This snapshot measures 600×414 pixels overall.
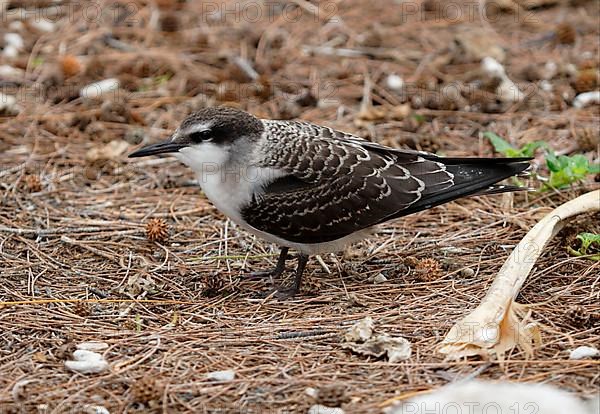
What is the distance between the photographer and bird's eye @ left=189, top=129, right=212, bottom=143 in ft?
17.4

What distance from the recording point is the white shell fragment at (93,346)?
447 centimetres

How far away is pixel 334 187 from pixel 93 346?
66.8 inches

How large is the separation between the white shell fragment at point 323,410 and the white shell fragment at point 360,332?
596 millimetres

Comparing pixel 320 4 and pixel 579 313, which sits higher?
pixel 320 4

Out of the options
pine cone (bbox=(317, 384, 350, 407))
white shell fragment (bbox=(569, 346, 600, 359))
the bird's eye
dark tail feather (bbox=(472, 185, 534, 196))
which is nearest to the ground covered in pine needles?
pine cone (bbox=(317, 384, 350, 407))

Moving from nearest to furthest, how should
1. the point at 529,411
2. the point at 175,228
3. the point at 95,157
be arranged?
the point at 529,411 < the point at 175,228 < the point at 95,157

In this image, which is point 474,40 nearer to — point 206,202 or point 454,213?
point 454,213

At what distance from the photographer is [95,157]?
7.03 m

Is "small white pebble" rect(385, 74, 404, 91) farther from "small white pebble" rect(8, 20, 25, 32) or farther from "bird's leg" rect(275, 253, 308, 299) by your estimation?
"small white pebble" rect(8, 20, 25, 32)

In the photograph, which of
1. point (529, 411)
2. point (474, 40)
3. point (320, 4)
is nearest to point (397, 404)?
point (529, 411)

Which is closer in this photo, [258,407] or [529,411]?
[529,411]

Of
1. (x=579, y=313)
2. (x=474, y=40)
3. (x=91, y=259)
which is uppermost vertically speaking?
(x=474, y=40)

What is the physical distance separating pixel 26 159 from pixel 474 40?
4402 millimetres

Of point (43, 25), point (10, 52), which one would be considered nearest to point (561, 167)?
point (10, 52)
